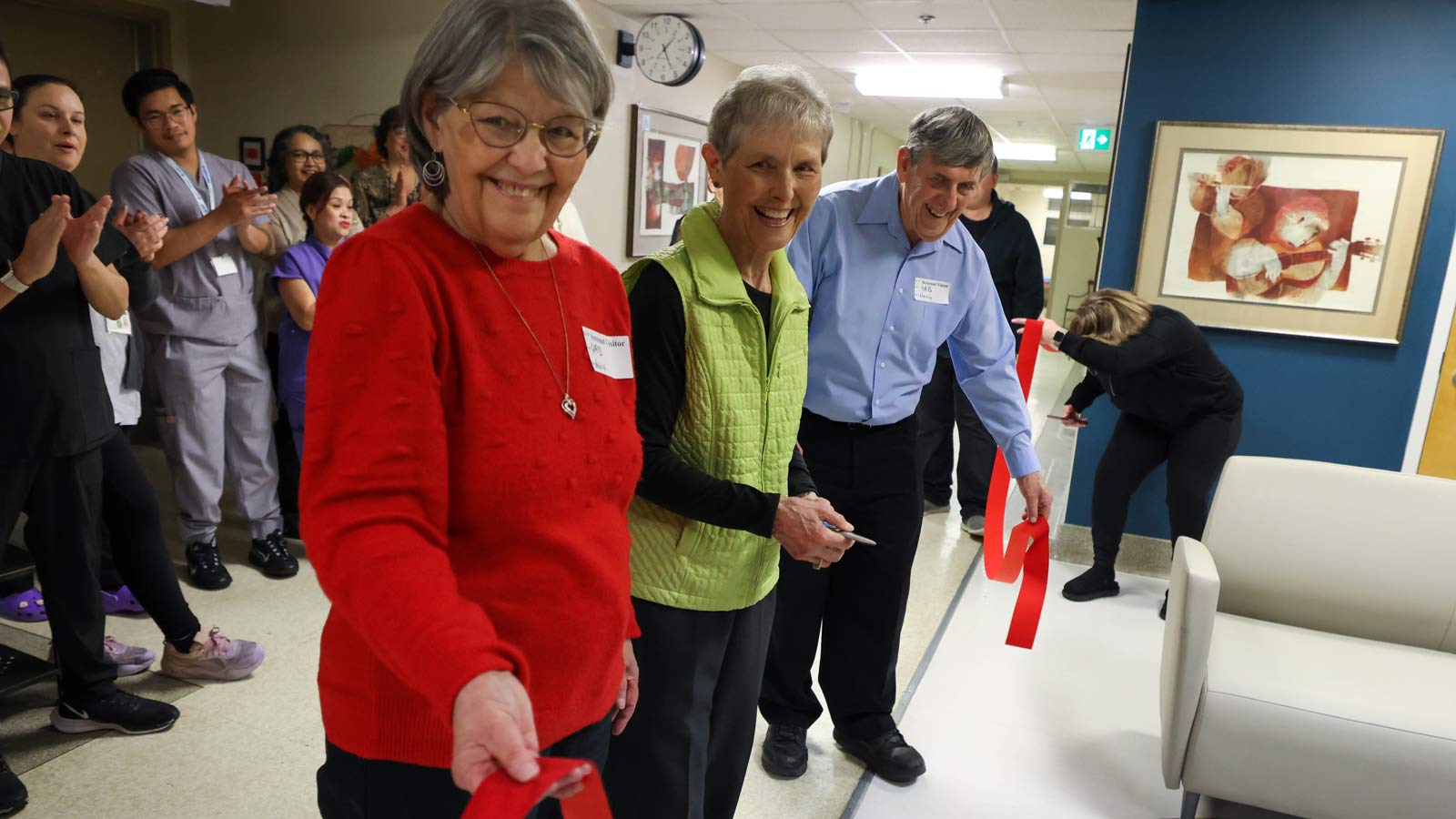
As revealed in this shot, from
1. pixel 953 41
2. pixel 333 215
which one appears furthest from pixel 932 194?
pixel 953 41

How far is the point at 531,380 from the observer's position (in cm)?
96

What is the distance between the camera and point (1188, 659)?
229 cm

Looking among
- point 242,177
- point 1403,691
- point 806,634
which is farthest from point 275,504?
point 1403,691

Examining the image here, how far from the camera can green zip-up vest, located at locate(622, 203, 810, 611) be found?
4.76 feet

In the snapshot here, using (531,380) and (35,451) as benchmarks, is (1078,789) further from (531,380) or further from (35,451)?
(35,451)

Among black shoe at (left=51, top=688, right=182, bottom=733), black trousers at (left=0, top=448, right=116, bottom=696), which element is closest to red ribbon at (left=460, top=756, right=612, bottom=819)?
black trousers at (left=0, top=448, right=116, bottom=696)

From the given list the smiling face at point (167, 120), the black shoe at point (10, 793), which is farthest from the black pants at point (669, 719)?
the smiling face at point (167, 120)

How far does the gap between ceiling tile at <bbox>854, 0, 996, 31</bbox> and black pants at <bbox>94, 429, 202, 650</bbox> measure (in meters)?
4.31

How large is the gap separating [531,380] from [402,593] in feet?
0.89

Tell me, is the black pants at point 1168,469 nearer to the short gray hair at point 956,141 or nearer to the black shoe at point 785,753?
the black shoe at point 785,753

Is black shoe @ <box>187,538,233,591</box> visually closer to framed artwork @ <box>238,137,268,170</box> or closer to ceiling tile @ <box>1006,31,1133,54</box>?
framed artwork @ <box>238,137,268,170</box>

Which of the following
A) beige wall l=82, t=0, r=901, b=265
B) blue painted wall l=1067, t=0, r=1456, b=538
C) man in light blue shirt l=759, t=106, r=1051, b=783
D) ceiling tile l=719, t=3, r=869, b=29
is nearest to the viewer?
man in light blue shirt l=759, t=106, r=1051, b=783

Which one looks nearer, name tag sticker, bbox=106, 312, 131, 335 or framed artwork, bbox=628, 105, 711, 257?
name tag sticker, bbox=106, 312, 131, 335

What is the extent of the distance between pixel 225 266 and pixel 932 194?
2.73 meters
